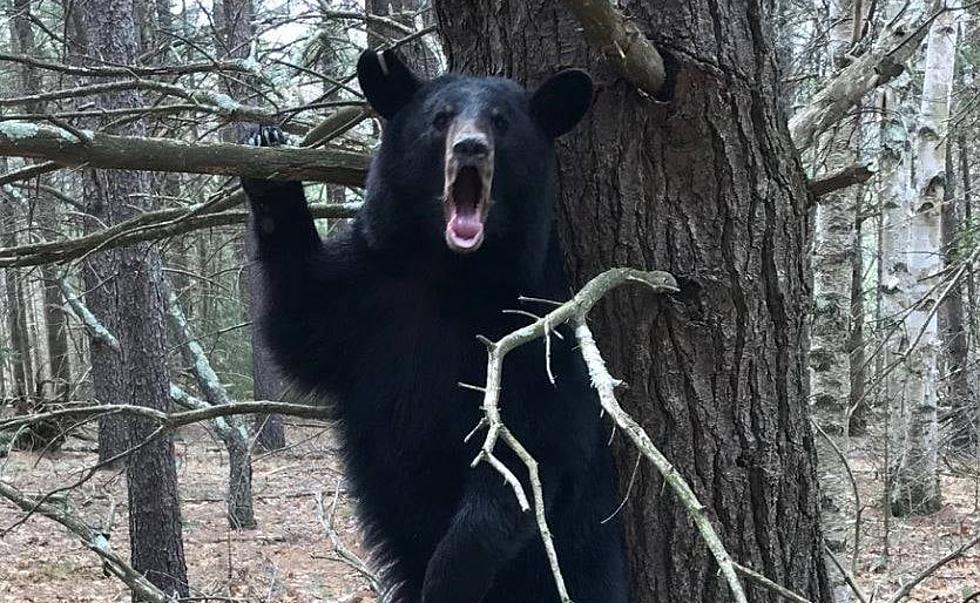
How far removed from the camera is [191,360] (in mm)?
10859

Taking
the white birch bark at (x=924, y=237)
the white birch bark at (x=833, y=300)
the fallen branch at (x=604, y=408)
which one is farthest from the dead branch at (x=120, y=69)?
the white birch bark at (x=924, y=237)

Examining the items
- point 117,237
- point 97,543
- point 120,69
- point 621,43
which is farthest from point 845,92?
point 97,543

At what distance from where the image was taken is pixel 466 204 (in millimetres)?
3225

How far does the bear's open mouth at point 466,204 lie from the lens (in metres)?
2.99

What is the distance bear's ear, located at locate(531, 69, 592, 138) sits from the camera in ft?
9.50

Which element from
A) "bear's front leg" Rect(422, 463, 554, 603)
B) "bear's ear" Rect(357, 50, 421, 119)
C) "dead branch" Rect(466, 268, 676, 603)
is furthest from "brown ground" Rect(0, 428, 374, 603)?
"dead branch" Rect(466, 268, 676, 603)

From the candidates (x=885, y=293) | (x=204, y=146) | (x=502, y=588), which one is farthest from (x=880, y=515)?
(x=204, y=146)

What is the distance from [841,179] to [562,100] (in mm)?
868

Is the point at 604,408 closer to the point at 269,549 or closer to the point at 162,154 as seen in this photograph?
the point at 162,154

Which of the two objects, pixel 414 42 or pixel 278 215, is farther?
pixel 414 42

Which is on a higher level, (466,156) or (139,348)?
(466,156)

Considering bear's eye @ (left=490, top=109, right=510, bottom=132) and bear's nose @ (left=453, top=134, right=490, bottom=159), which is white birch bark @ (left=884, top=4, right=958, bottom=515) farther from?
bear's nose @ (left=453, top=134, right=490, bottom=159)

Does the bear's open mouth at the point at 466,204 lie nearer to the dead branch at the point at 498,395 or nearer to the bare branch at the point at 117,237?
the dead branch at the point at 498,395

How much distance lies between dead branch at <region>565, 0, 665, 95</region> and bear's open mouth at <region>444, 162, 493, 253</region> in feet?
1.88
